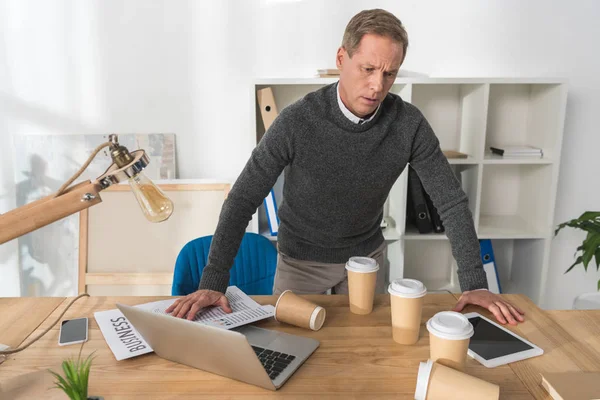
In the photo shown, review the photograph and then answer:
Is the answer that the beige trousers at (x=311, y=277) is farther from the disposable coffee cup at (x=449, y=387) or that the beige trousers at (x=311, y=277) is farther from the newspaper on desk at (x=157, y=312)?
the disposable coffee cup at (x=449, y=387)

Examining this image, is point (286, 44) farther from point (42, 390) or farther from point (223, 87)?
point (42, 390)

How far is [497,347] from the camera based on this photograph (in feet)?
3.52

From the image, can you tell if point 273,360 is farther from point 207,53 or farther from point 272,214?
point 207,53

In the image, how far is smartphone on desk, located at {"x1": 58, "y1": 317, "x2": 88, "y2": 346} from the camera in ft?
3.65

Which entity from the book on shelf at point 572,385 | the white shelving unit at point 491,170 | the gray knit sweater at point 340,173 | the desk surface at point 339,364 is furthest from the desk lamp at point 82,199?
the white shelving unit at point 491,170

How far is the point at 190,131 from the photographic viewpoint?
2451 millimetres

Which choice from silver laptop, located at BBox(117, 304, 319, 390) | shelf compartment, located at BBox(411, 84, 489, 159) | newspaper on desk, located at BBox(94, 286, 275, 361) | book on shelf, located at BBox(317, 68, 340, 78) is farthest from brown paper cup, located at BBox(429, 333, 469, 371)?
shelf compartment, located at BBox(411, 84, 489, 159)

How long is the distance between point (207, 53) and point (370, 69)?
4.23 feet

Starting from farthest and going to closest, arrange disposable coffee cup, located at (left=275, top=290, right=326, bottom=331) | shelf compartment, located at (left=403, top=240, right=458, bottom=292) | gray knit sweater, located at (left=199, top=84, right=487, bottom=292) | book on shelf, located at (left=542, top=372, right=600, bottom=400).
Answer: shelf compartment, located at (left=403, top=240, right=458, bottom=292) → gray knit sweater, located at (left=199, top=84, right=487, bottom=292) → disposable coffee cup, located at (left=275, top=290, right=326, bottom=331) → book on shelf, located at (left=542, top=372, right=600, bottom=400)

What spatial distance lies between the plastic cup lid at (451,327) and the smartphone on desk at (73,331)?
0.82 meters

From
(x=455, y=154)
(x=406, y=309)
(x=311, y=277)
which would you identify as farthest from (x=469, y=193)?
(x=406, y=309)

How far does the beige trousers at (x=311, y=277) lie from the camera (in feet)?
5.65

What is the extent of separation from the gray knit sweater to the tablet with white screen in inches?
9.2

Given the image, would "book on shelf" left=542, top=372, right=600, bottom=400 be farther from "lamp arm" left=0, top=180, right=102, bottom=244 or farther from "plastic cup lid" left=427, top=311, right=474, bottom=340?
"lamp arm" left=0, top=180, right=102, bottom=244
